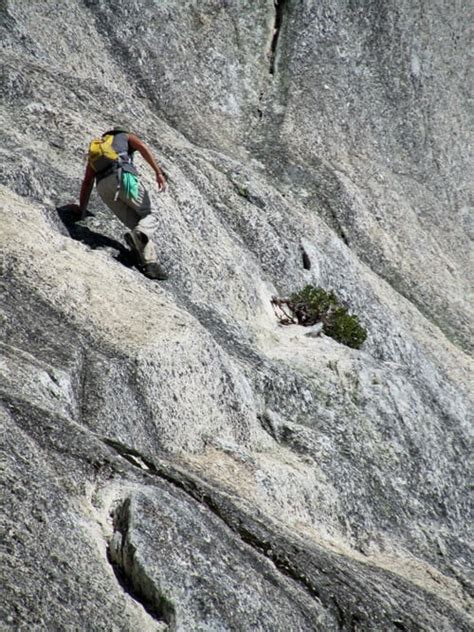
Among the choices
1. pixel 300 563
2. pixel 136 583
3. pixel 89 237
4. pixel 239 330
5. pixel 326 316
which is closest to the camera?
pixel 136 583

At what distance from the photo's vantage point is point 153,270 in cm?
1841

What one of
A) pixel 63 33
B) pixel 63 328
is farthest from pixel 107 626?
pixel 63 33

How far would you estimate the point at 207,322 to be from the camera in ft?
61.5

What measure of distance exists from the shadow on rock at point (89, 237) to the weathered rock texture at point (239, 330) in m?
0.07

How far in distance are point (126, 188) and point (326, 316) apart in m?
6.43

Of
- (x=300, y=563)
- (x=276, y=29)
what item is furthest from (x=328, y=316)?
(x=276, y=29)

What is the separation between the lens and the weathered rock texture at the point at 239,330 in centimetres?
1041

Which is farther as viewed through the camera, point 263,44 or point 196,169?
point 263,44

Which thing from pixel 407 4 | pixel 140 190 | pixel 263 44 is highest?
pixel 407 4

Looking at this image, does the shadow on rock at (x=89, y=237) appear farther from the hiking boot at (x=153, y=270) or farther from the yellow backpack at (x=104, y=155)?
the yellow backpack at (x=104, y=155)

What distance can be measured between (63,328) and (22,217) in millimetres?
3203

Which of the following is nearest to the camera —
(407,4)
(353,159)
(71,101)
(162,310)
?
(162,310)

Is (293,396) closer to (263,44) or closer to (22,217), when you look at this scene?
(22,217)

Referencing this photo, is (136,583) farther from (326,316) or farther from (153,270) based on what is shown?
(326,316)
